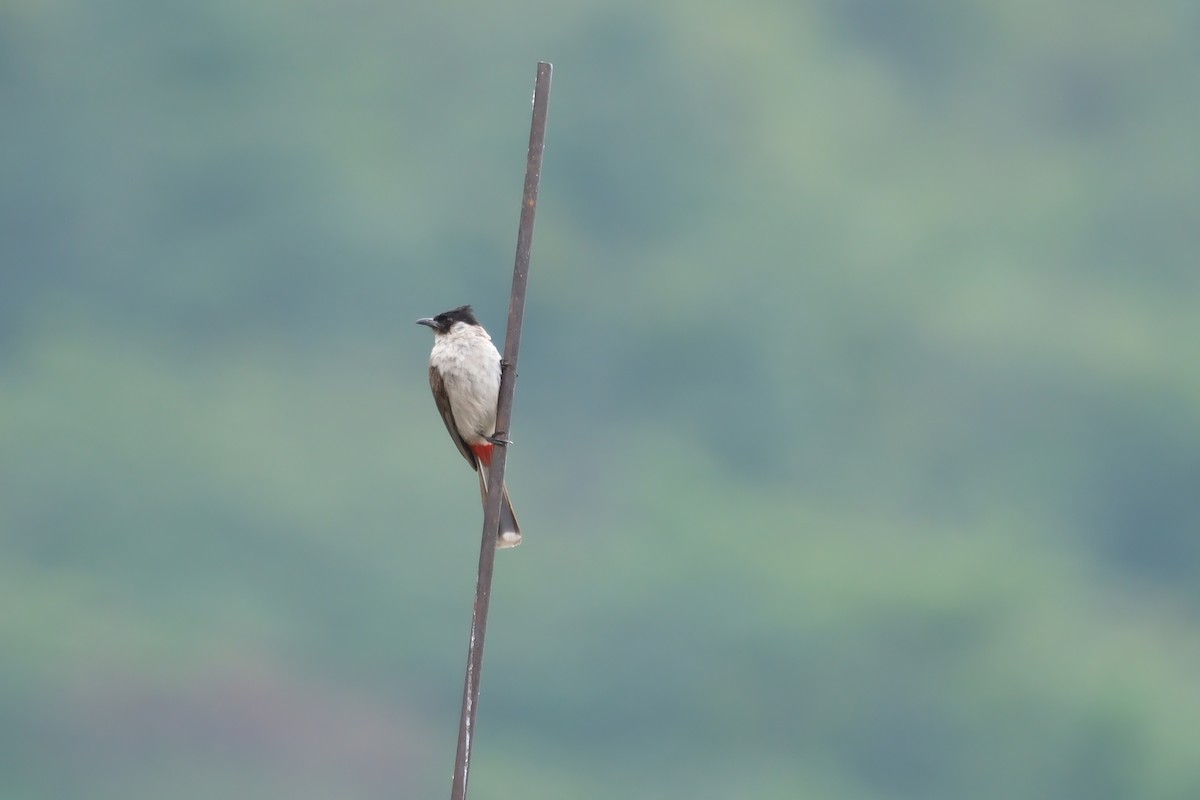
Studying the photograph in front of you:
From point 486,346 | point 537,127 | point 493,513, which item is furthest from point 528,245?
point 486,346

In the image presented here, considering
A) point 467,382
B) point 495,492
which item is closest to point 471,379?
point 467,382

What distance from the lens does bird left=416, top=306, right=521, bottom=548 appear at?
306 inches

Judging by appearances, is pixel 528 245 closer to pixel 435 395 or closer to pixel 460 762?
pixel 460 762

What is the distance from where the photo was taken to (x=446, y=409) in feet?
26.4

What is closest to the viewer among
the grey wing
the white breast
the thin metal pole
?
the thin metal pole

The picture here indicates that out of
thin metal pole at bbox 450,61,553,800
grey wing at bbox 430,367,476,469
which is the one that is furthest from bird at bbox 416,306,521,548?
thin metal pole at bbox 450,61,553,800

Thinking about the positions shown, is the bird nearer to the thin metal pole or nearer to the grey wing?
the grey wing

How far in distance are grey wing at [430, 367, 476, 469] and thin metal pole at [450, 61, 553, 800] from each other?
3833mm

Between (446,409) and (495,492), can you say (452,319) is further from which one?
(495,492)

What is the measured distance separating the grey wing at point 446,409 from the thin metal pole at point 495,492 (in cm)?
383

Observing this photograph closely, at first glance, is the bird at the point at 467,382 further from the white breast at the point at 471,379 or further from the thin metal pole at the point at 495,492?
the thin metal pole at the point at 495,492

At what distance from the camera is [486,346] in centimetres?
798

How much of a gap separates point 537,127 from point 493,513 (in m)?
0.97

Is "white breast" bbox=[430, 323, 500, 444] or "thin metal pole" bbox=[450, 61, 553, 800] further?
"white breast" bbox=[430, 323, 500, 444]
